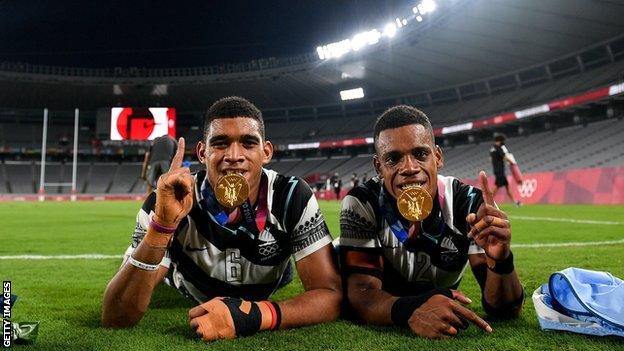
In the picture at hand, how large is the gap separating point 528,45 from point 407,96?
13331mm

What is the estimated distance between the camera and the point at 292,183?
290 cm

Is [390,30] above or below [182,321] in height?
above

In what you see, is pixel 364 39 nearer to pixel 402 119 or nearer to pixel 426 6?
pixel 426 6

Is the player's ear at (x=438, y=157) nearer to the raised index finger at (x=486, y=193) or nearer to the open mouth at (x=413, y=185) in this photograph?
the open mouth at (x=413, y=185)

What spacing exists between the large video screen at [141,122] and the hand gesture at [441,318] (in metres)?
40.5

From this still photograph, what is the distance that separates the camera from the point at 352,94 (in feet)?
140

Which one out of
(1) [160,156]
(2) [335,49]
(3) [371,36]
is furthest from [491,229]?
(2) [335,49]

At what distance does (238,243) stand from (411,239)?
0.96m

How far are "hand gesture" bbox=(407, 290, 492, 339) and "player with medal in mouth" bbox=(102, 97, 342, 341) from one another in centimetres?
49

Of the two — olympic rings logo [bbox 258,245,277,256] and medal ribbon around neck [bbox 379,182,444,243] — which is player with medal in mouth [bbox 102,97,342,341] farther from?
medal ribbon around neck [bbox 379,182,444,243]

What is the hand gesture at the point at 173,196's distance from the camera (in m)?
2.24

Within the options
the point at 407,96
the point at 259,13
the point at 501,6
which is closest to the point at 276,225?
the point at 501,6

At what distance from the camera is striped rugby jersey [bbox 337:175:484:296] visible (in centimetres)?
276

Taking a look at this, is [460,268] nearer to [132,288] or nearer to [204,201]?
[204,201]
